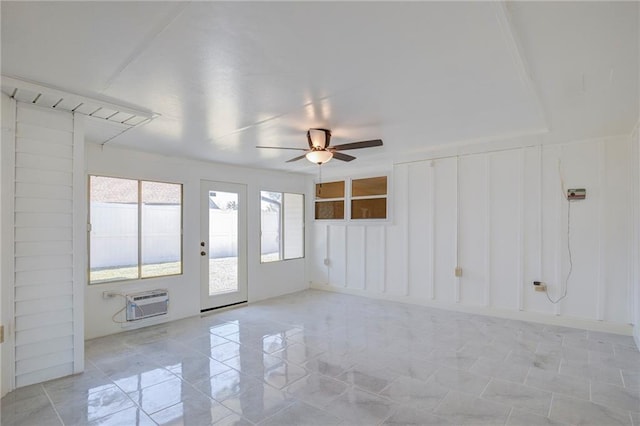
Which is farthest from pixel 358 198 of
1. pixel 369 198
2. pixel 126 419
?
pixel 126 419

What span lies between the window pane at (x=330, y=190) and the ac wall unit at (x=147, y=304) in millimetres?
3459

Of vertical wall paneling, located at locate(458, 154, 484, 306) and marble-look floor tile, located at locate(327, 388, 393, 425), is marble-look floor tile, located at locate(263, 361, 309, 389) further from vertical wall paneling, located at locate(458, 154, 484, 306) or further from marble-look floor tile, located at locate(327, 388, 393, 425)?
vertical wall paneling, located at locate(458, 154, 484, 306)

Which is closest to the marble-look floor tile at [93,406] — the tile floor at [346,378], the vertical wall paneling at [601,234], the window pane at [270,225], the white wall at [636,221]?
the tile floor at [346,378]

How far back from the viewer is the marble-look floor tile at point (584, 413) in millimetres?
2328

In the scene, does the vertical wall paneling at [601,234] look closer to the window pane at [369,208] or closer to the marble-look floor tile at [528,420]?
the marble-look floor tile at [528,420]

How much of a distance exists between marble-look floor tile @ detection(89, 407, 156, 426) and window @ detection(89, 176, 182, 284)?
229 centimetres

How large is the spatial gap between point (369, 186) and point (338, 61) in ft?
13.9

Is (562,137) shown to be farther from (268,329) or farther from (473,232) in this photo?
(268,329)

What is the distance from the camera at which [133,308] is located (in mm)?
4395

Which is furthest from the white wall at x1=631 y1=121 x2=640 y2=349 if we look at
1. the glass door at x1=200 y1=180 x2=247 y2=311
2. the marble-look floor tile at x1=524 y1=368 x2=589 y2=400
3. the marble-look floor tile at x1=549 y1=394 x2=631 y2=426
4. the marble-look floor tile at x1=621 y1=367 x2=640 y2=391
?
the glass door at x1=200 y1=180 x2=247 y2=311

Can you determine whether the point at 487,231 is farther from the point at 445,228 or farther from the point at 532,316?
the point at 532,316

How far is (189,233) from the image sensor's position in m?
5.14

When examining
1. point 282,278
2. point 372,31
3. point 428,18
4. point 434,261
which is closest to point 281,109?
point 372,31

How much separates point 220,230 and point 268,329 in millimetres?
1999
